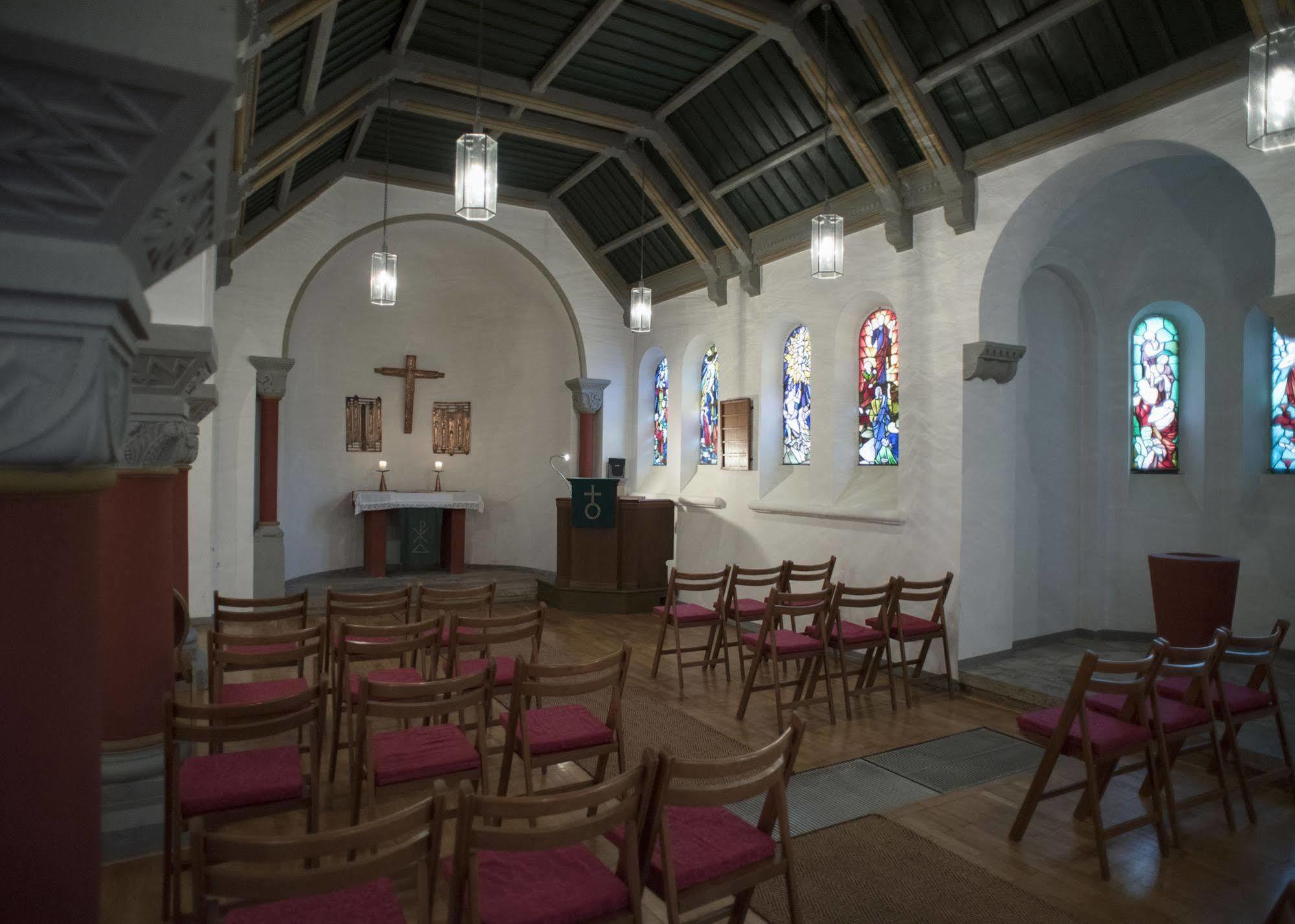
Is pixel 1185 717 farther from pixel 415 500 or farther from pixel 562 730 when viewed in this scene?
pixel 415 500

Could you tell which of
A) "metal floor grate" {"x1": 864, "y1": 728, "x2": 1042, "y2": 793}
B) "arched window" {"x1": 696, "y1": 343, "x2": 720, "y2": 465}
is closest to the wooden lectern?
"arched window" {"x1": 696, "y1": 343, "x2": 720, "y2": 465}

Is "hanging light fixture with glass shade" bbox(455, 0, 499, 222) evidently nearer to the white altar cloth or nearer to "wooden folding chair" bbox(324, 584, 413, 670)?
"wooden folding chair" bbox(324, 584, 413, 670)

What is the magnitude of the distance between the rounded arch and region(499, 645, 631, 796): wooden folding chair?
263 inches

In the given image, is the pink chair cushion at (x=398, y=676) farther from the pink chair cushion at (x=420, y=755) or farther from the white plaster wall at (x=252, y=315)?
the white plaster wall at (x=252, y=315)

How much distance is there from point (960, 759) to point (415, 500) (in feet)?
24.9

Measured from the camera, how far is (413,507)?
10359mm

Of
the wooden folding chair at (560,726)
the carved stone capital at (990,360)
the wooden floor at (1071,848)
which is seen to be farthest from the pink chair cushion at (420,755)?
the carved stone capital at (990,360)

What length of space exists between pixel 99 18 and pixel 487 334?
11.0m

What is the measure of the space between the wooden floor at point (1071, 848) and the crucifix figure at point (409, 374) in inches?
292

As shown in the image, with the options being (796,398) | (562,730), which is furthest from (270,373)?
(562,730)

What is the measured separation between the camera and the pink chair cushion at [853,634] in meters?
5.33

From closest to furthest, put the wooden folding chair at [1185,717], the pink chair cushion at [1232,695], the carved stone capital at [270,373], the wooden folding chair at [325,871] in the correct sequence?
the wooden folding chair at [325,871], the wooden folding chair at [1185,717], the pink chair cushion at [1232,695], the carved stone capital at [270,373]

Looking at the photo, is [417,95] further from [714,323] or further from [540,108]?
[714,323]

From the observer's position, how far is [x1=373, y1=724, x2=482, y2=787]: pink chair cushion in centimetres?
293
